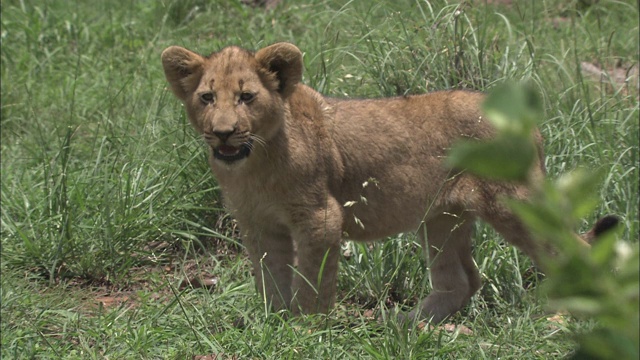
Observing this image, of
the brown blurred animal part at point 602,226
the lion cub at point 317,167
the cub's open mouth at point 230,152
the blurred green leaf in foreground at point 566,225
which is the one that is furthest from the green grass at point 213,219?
the blurred green leaf in foreground at point 566,225

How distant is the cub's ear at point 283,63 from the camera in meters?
4.70

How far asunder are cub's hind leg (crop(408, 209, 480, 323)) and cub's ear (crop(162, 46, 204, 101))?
1489 mm

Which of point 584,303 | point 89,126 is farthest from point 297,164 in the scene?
point 584,303

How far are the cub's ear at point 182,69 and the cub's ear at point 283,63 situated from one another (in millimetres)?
284

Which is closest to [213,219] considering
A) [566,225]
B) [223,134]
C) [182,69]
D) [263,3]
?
[182,69]

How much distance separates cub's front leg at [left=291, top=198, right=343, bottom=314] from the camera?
4746mm

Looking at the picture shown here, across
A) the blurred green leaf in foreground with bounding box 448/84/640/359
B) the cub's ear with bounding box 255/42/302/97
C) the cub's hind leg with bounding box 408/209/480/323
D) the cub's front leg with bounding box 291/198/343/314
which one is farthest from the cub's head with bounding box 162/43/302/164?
the blurred green leaf in foreground with bounding box 448/84/640/359

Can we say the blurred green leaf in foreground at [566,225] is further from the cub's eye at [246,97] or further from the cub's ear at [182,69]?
the cub's ear at [182,69]

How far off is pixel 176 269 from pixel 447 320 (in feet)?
4.96

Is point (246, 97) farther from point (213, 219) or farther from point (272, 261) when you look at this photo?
point (213, 219)

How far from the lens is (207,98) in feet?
14.9

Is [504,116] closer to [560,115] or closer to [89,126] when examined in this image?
[560,115]

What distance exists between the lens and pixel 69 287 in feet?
18.8

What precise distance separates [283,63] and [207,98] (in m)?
0.42
